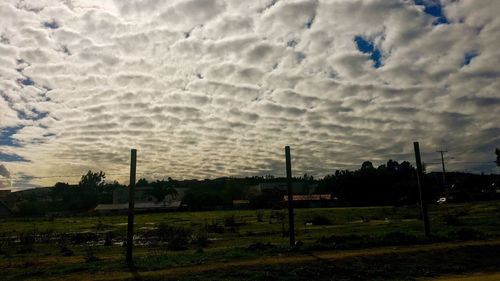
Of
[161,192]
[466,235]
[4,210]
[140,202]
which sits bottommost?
[466,235]

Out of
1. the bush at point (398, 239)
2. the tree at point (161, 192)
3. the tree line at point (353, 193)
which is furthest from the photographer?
the tree at point (161, 192)

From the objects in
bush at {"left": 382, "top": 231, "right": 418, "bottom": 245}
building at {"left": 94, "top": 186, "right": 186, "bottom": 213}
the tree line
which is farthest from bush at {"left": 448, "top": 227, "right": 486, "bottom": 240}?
building at {"left": 94, "top": 186, "right": 186, "bottom": 213}

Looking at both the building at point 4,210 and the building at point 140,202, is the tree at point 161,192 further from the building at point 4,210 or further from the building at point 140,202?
the building at point 4,210

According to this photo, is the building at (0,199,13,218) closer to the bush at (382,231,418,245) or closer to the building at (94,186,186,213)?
the building at (94,186,186,213)

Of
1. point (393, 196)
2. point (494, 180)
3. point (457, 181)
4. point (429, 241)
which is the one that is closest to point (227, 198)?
point (393, 196)

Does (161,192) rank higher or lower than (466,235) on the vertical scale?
higher

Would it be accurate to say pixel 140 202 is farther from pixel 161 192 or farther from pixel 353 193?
pixel 353 193

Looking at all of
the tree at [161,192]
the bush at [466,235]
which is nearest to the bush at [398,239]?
the bush at [466,235]

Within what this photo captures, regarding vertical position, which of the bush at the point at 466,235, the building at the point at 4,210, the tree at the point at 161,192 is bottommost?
the bush at the point at 466,235

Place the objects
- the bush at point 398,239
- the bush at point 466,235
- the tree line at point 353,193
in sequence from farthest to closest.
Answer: the tree line at point 353,193, the bush at point 466,235, the bush at point 398,239

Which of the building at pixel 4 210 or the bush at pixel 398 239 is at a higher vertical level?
the building at pixel 4 210

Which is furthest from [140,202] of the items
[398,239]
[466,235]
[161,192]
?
[466,235]

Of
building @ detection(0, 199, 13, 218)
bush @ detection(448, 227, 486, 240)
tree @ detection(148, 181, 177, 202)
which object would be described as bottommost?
bush @ detection(448, 227, 486, 240)

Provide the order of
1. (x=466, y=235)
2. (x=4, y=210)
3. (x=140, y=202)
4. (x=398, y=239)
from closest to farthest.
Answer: (x=398, y=239), (x=466, y=235), (x=4, y=210), (x=140, y=202)
